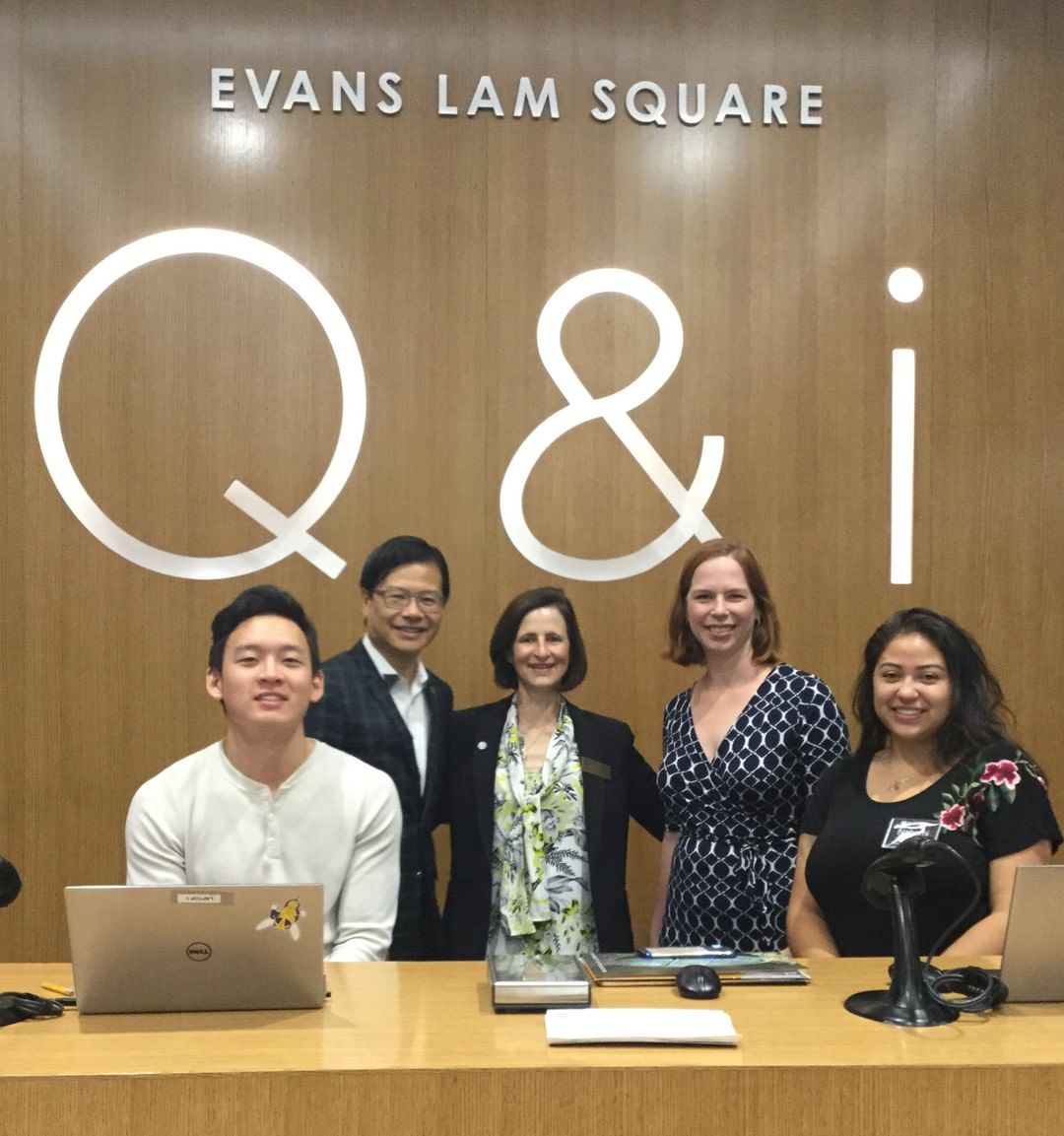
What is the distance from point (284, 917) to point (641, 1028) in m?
0.58

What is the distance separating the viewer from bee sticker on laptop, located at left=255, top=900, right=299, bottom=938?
1.99 m

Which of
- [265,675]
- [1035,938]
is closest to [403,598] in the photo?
[265,675]

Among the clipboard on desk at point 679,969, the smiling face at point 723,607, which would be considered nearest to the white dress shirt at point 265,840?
the clipboard on desk at point 679,969

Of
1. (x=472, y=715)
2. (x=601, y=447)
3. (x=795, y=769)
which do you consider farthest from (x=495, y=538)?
(x=795, y=769)

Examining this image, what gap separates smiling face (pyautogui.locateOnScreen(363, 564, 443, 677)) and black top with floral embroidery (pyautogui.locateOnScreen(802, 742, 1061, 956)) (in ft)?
3.70

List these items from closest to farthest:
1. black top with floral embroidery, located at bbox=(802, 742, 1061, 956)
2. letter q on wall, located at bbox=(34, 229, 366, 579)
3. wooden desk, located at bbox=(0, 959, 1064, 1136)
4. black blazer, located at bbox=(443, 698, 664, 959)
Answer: wooden desk, located at bbox=(0, 959, 1064, 1136) → black top with floral embroidery, located at bbox=(802, 742, 1061, 956) → black blazer, located at bbox=(443, 698, 664, 959) → letter q on wall, located at bbox=(34, 229, 366, 579)

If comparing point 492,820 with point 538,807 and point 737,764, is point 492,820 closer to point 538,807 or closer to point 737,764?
point 538,807

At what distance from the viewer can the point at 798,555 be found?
156 inches

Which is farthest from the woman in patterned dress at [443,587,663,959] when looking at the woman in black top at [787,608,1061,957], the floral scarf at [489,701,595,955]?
the woman in black top at [787,608,1061,957]

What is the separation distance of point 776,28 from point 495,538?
1818 mm

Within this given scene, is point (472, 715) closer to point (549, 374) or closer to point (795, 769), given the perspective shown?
point (795, 769)

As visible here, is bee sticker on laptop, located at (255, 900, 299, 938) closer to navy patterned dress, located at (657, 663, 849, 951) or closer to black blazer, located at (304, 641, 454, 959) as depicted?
black blazer, located at (304, 641, 454, 959)

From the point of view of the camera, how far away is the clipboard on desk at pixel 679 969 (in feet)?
7.29

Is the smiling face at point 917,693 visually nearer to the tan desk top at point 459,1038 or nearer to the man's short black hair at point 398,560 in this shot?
the tan desk top at point 459,1038
